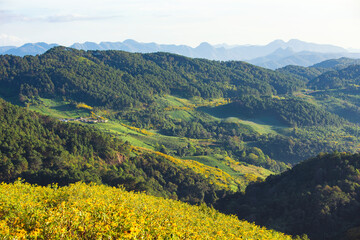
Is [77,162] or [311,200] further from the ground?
[77,162]

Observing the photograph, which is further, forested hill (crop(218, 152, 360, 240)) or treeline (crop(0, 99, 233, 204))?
treeline (crop(0, 99, 233, 204))

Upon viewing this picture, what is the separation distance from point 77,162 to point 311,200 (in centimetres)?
6539

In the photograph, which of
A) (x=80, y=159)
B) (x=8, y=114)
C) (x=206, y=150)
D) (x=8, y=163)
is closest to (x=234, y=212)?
(x=80, y=159)

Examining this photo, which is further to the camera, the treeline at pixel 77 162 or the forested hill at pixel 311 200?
the treeline at pixel 77 162

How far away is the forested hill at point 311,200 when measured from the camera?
192 feet

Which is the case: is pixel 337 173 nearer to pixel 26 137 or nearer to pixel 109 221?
pixel 109 221

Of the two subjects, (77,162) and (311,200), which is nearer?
(311,200)

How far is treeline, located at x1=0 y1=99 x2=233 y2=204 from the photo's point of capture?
233ft

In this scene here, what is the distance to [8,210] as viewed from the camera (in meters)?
22.5

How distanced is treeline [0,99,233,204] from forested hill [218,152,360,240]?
53.8ft

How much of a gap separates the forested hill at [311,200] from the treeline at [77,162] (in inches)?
646

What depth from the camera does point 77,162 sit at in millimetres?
89125

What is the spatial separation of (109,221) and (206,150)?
540ft

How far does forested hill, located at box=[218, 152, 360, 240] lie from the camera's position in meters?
58.4
